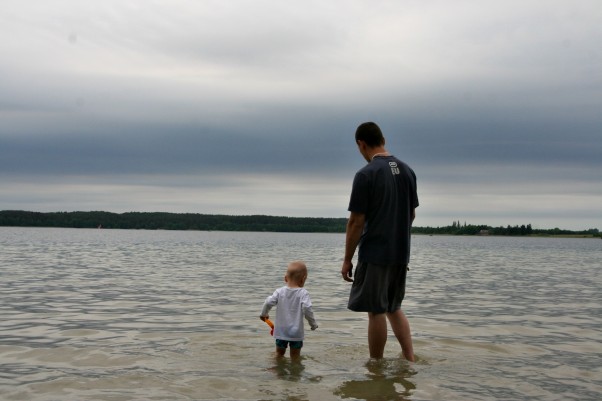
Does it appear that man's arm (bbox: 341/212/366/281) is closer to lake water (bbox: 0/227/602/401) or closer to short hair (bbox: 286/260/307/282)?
short hair (bbox: 286/260/307/282)

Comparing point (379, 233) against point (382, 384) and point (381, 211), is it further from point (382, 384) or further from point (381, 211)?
point (382, 384)

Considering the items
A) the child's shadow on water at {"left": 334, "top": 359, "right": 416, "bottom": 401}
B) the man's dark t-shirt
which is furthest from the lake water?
the man's dark t-shirt

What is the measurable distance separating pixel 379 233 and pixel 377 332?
45.8 inches

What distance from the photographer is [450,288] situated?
1945 centimetres

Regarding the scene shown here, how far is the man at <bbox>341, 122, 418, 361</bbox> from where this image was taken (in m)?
7.34

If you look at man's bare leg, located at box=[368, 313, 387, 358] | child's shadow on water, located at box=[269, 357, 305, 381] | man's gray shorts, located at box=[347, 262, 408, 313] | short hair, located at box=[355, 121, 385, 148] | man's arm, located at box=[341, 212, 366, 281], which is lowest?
child's shadow on water, located at box=[269, 357, 305, 381]

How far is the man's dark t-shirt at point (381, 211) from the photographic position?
7.34 metres

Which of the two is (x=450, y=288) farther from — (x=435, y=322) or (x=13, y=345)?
(x=13, y=345)

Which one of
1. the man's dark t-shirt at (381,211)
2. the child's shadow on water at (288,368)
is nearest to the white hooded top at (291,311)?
the child's shadow on water at (288,368)

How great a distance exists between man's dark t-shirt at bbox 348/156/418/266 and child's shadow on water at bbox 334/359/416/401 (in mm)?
1202

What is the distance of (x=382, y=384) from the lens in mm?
6887

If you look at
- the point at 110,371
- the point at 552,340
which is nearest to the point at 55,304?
the point at 110,371

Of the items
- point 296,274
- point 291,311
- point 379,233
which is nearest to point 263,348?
point 291,311

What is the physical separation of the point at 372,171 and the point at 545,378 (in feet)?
9.60
